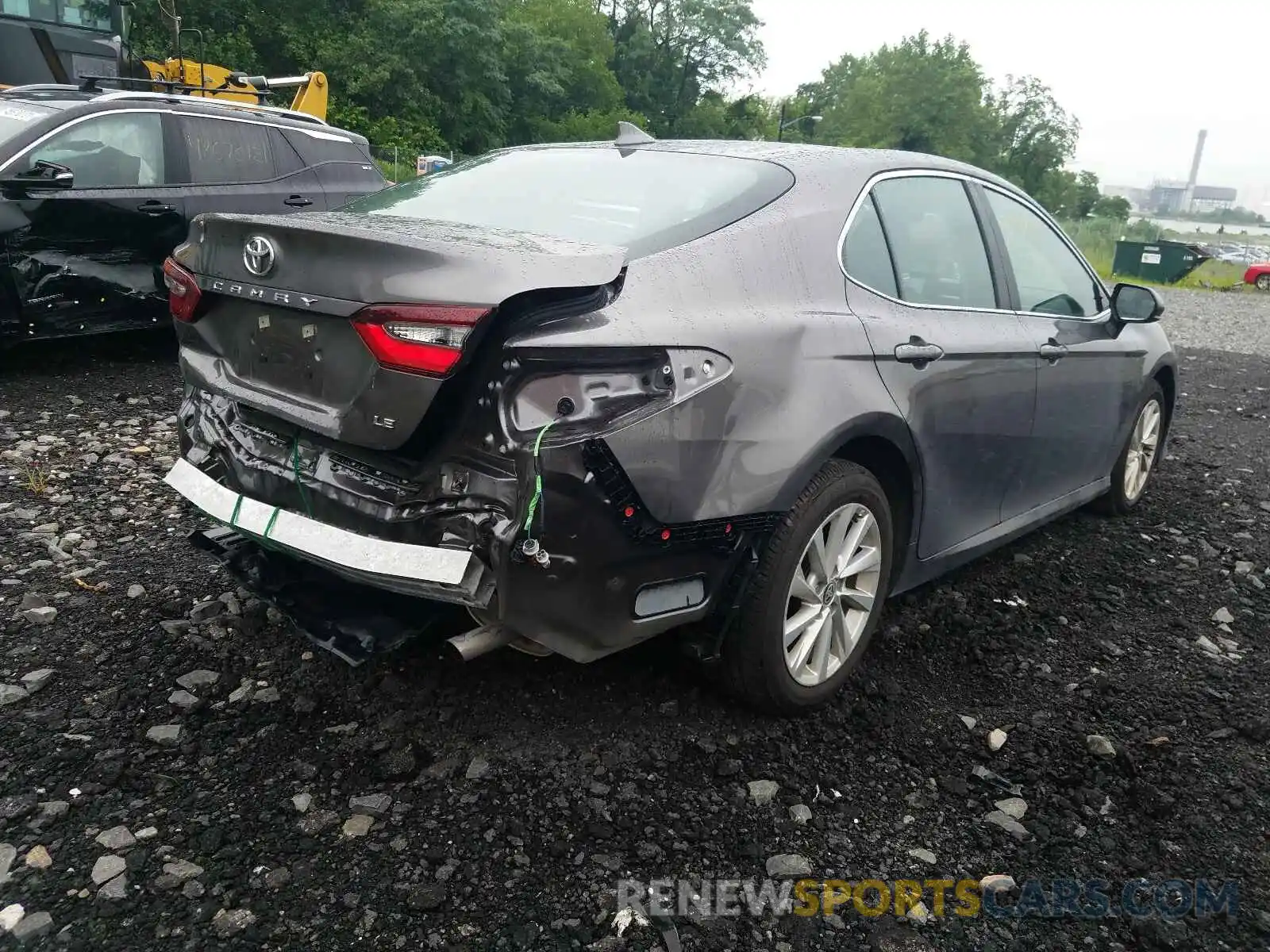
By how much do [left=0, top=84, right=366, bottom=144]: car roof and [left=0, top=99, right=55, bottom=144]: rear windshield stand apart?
8 cm

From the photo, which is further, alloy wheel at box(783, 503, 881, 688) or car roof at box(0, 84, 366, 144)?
car roof at box(0, 84, 366, 144)

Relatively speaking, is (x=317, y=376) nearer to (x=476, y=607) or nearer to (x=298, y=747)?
(x=476, y=607)

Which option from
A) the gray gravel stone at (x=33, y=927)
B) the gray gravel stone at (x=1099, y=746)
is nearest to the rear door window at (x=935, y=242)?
the gray gravel stone at (x=1099, y=746)

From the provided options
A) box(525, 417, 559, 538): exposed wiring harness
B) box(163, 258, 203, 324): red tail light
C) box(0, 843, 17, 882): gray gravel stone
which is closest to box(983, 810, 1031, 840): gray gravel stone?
box(525, 417, 559, 538): exposed wiring harness

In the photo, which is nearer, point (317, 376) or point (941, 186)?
point (317, 376)

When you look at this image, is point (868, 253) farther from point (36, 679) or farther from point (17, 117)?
point (17, 117)

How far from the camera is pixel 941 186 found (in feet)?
11.5

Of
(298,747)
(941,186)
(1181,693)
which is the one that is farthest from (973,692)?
(298,747)

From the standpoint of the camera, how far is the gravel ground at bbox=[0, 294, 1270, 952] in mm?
2127

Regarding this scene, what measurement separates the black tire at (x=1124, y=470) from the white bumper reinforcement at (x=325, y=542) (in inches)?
146

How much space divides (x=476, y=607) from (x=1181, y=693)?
245cm

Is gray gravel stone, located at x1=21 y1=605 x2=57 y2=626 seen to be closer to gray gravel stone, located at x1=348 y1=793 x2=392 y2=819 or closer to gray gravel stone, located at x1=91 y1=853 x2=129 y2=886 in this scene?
gray gravel stone, located at x1=91 y1=853 x2=129 y2=886

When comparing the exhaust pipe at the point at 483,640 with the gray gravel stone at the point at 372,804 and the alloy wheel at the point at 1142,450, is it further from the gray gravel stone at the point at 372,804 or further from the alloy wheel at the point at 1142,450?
the alloy wheel at the point at 1142,450

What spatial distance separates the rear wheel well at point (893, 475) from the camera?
2867 millimetres
